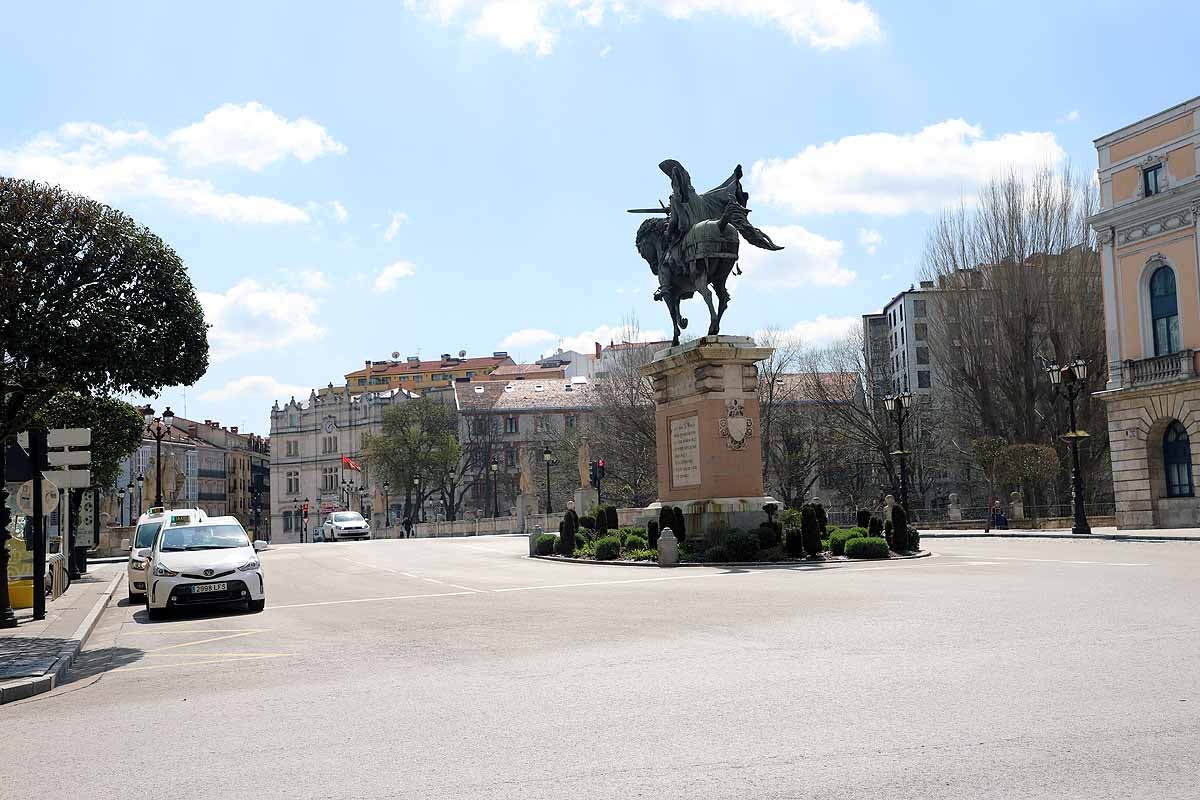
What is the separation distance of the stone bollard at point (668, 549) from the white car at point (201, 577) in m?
8.87

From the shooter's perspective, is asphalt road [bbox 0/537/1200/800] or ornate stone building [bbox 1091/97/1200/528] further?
ornate stone building [bbox 1091/97/1200/528]

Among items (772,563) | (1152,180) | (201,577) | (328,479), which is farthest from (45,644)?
(328,479)

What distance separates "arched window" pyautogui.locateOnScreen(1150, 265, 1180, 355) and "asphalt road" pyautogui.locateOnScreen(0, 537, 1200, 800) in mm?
29081

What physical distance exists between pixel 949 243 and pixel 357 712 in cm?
5275

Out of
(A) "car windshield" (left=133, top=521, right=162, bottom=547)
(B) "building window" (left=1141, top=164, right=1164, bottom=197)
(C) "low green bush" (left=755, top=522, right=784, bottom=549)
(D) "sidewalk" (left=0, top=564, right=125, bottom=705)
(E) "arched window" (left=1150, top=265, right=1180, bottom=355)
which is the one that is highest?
(B) "building window" (left=1141, top=164, right=1164, bottom=197)

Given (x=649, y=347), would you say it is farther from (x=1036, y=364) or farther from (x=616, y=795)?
(x=616, y=795)

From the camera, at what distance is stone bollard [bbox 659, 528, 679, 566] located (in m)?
23.7

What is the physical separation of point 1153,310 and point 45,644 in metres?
39.6

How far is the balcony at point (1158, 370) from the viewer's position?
39250 mm

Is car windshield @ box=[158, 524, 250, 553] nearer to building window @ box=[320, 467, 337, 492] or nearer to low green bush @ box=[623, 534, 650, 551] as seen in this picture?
low green bush @ box=[623, 534, 650, 551]

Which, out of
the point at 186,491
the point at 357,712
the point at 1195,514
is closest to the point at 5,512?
the point at 357,712

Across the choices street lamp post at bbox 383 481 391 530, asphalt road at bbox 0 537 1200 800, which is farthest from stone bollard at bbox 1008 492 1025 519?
street lamp post at bbox 383 481 391 530

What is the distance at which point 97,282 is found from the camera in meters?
14.3

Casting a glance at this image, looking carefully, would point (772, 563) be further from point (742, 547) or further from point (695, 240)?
point (695, 240)
